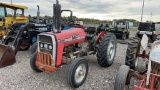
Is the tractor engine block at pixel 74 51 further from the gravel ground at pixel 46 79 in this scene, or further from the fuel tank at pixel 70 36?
the gravel ground at pixel 46 79

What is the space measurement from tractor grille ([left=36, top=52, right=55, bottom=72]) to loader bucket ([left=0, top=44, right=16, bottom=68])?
5.41 ft

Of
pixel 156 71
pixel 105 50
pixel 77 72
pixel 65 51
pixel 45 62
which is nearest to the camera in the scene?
pixel 156 71

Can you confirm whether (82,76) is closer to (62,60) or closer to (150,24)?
(62,60)

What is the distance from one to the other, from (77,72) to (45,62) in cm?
84

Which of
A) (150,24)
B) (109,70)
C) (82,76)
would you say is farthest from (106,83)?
(150,24)

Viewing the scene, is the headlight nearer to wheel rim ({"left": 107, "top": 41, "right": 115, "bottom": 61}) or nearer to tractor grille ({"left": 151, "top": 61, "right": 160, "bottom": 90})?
wheel rim ({"left": 107, "top": 41, "right": 115, "bottom": 61})

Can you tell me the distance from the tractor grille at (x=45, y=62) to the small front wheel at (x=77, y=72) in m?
0.47

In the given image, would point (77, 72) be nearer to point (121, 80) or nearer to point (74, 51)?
point (74, 51)

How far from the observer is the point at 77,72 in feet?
13.7

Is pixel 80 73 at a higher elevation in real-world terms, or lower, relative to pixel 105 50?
lower

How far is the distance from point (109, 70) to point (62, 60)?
1.78 metres

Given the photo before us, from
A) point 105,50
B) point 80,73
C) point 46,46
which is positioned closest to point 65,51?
point 46,46

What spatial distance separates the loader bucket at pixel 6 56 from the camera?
5.54m

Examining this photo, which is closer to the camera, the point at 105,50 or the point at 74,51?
the point at 74,51
